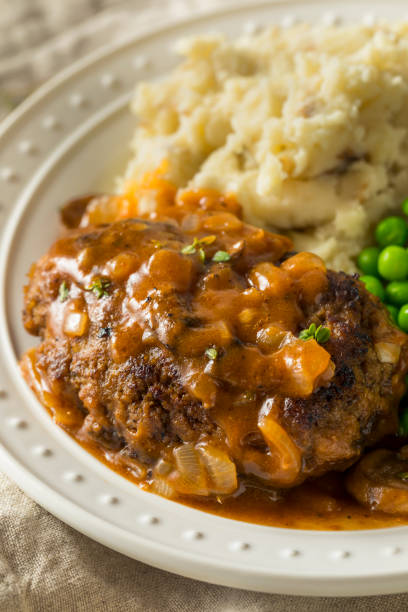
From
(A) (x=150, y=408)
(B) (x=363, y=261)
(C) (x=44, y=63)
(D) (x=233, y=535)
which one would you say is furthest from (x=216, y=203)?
(C) (x=44, y=63)

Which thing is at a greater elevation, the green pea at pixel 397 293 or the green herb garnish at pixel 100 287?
the green herb garnish at pixel 100 287

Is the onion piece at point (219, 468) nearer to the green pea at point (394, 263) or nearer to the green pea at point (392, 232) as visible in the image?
the green pea at point (394, 263)

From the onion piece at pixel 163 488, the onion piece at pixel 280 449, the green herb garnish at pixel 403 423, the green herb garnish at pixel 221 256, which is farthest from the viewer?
the green herb garnish at pixel 403 423

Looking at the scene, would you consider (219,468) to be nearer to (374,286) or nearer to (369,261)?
(374,286)

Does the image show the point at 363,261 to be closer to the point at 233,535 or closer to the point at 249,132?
the point at 249,132

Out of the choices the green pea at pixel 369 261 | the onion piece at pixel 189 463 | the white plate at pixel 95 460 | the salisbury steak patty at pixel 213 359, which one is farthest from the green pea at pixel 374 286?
the onion piece at pixel 189 463

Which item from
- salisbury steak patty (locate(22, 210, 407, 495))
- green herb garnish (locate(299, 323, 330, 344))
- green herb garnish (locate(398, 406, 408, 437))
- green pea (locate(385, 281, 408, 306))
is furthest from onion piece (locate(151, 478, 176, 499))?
green pea (locate(385, 281, 408, 306))

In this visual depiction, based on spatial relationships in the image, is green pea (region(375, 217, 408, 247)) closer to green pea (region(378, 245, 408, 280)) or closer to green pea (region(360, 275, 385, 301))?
green pea (region(378, 245, 408, 280))
